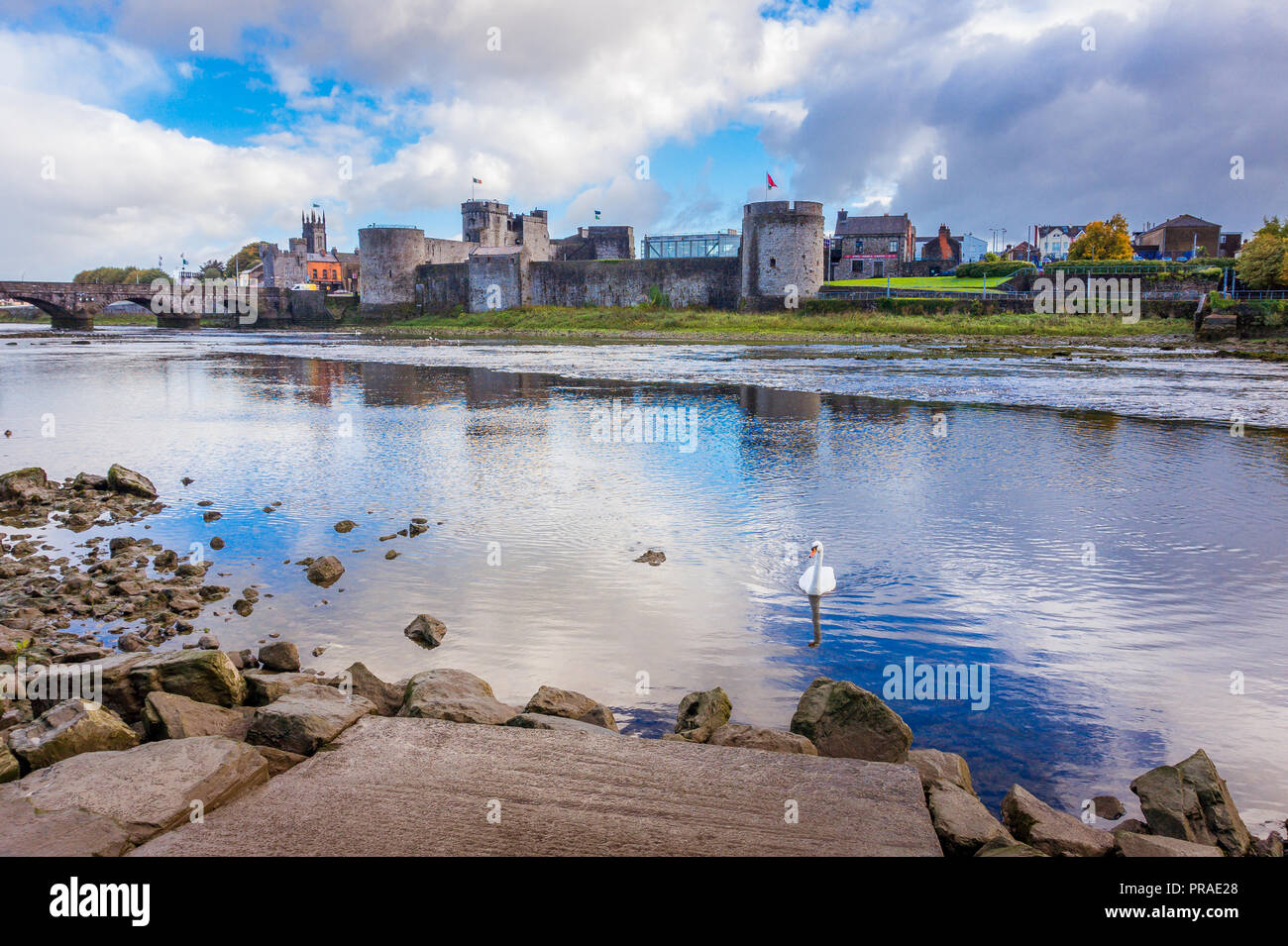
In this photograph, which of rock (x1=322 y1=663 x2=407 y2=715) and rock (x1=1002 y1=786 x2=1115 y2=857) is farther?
rock (x1=322 y1=663 x2=407 y2=715)

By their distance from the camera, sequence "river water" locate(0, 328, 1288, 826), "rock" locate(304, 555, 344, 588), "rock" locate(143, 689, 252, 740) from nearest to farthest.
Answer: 1. "rock" locate(143, 689, 252, 740)
2. "river water" locate(0, 328, 1288, 826)
3. "rock" locate(304, 555, 344, 588)

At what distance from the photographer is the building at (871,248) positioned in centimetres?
6094

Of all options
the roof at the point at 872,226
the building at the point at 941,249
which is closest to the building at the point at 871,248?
the roof at the point at 872,226

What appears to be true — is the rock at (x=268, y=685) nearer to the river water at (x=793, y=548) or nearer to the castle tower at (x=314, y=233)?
the river water at (x=793, y=548)

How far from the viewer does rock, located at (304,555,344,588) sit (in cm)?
715

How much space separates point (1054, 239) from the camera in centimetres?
7894

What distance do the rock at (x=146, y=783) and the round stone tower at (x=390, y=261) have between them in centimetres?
6362

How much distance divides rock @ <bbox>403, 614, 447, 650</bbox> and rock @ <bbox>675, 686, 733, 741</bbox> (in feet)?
6.56

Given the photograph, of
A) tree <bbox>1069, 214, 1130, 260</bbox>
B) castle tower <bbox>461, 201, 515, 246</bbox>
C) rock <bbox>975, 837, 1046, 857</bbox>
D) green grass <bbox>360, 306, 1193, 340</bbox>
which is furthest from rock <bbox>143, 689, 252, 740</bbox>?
castle tower <bbox>461, 201, 515, 246</bbox>

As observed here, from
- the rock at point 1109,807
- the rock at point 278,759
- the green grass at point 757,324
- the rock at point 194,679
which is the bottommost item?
the rock at point 1109,807

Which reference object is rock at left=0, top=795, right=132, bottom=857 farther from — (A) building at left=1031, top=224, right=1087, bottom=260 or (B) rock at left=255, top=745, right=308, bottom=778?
(A) building at left=1031, top=224, right=1087, bottom=260

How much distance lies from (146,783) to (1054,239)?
8817 cm

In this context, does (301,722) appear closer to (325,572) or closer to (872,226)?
(325,572)
